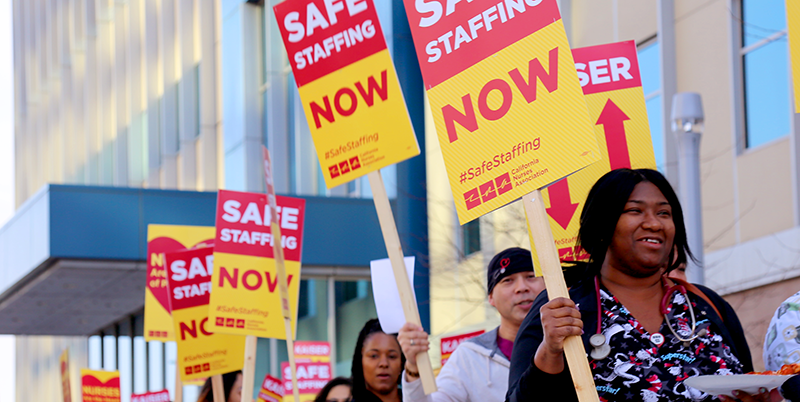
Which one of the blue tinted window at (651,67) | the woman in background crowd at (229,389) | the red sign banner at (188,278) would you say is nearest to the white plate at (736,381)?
the red sign banner at (188,278)

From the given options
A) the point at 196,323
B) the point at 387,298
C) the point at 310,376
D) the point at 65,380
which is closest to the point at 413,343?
the point at 387,298

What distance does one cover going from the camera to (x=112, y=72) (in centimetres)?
3081

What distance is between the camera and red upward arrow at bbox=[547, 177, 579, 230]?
506 cm

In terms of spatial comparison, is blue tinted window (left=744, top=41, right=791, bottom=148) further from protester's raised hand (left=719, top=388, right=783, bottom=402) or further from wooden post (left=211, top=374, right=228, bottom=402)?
protester's raised hand (left=719, top=388, right=783, bottom=402)

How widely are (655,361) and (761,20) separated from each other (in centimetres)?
899

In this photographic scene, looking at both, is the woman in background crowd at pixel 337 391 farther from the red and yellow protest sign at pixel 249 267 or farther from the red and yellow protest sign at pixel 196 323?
the red and yellow protest sign at pixel 196 323

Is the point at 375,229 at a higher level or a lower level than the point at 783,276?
higher

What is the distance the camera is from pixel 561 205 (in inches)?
200

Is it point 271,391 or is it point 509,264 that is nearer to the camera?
point 509,264

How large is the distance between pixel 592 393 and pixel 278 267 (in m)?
4.16

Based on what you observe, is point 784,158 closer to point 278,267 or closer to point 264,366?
point 278,267

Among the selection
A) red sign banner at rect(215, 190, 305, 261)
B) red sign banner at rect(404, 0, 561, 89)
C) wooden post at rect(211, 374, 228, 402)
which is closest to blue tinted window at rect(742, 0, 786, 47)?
red sign banner at rect(215, 190, 305, 261)

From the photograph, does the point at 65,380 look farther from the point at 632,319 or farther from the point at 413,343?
the point at 632,319

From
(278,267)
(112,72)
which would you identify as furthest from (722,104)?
(112,72)
